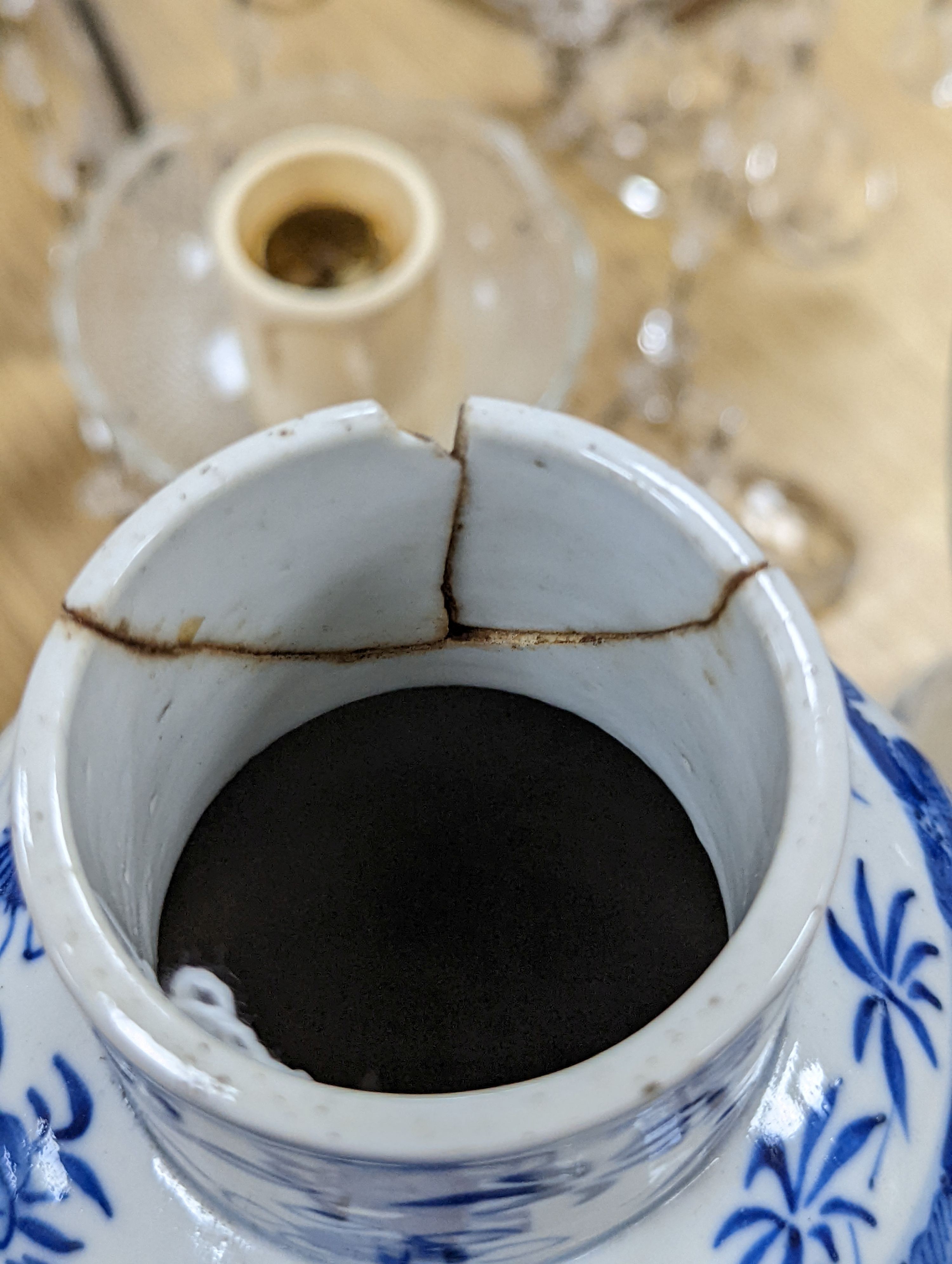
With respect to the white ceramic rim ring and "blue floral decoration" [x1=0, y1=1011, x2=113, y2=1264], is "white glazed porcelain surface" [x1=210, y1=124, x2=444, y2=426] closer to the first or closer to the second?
the white ceramic rim ring

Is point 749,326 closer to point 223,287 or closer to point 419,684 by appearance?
point 223,287

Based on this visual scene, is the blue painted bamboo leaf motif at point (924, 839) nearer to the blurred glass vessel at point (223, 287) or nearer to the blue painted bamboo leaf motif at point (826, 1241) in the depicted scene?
the blue painted bamboo leaf motif at point (826, 1241)

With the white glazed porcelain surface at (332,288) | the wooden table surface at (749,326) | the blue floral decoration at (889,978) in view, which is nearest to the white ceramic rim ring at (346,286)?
the white glazed porcelain surface at (332,288)

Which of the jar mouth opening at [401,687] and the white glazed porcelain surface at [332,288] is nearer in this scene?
the jar mouth opening at [401,687]

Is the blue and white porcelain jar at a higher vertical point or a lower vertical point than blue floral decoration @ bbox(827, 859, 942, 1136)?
higher

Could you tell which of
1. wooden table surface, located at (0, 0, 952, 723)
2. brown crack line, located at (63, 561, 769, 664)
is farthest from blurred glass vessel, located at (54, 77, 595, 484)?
brown crack line, located at (63, 561, 769, 664)

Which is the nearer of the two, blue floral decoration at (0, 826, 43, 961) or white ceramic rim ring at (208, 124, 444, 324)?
blue floral decoration at (0, 826, 43, 961)

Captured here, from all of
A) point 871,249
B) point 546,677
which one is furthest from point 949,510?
point 546,677
